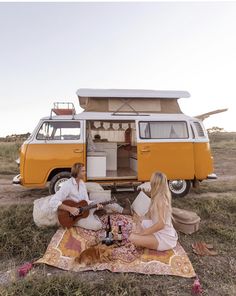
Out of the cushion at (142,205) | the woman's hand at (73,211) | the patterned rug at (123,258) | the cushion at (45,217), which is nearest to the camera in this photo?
the patterned rug at (123,258)

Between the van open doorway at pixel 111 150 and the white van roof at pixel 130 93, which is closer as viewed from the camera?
the white van roof at pixel 130 93

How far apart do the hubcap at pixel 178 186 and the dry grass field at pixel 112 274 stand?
11.9 inches

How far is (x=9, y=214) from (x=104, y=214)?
2.19m

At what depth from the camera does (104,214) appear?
655cm

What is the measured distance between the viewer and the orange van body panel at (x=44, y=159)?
7.79 m

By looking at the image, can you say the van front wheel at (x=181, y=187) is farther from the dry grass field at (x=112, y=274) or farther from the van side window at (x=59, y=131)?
the van side window at (x=59, y=131)

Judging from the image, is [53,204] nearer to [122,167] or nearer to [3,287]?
[3,287]

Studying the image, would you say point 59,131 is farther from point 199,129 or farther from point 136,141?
point 199,129

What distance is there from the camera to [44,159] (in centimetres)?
788

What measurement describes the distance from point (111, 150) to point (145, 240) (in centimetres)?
574

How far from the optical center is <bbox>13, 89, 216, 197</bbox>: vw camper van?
26.0 feet

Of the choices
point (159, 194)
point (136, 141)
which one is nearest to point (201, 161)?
point (136, 141)

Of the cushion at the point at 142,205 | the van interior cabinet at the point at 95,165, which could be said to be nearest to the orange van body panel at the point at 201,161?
the cushion at the point at 142,205

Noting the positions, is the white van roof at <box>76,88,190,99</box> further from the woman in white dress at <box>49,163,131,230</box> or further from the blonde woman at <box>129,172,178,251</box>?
the blonde woman at <box>129,172,178,251</box>
